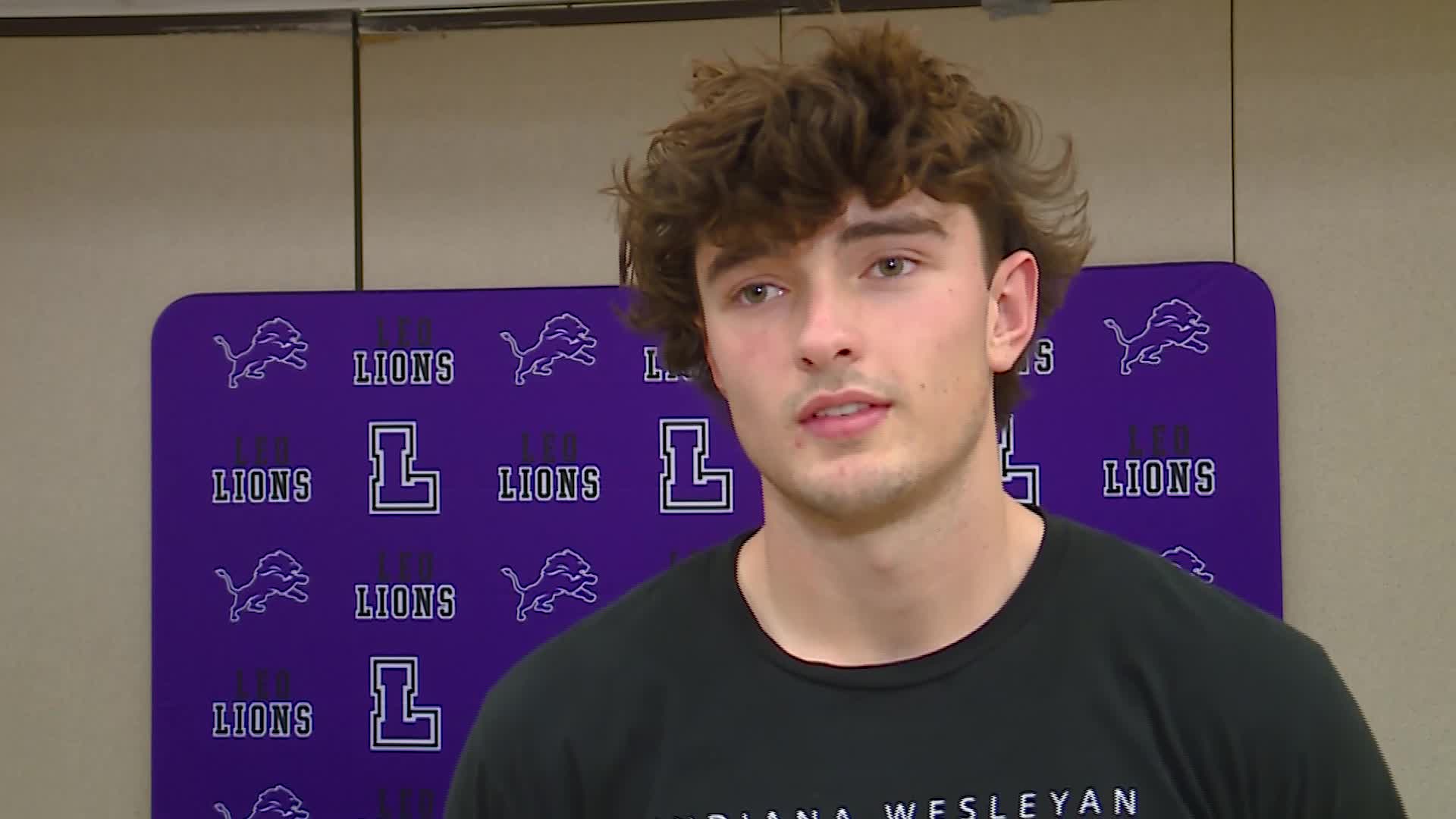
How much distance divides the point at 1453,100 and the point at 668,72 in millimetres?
1164

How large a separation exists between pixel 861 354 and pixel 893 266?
8cm

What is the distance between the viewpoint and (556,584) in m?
1.78

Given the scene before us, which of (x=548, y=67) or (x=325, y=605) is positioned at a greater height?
(x=548, y=67)

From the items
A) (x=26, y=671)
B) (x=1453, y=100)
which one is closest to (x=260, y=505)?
(x=26, y=671)

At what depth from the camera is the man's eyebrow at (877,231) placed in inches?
35.2

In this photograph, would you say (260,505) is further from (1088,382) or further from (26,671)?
(1088,382)

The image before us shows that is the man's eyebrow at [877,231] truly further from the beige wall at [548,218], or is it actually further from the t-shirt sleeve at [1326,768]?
the beige wall at [548,218]

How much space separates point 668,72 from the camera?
180 cm

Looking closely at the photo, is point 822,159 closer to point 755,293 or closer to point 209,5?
point 755,293

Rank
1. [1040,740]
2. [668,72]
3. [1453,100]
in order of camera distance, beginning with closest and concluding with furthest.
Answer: [1040,740] → [1453,100] → [668,72]

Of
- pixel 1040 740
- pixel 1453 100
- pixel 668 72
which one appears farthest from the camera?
pixel 668 72

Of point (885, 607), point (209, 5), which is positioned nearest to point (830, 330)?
point (885, 607)

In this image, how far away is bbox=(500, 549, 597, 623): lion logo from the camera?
1777mm

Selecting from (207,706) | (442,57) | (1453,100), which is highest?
(442,57)
